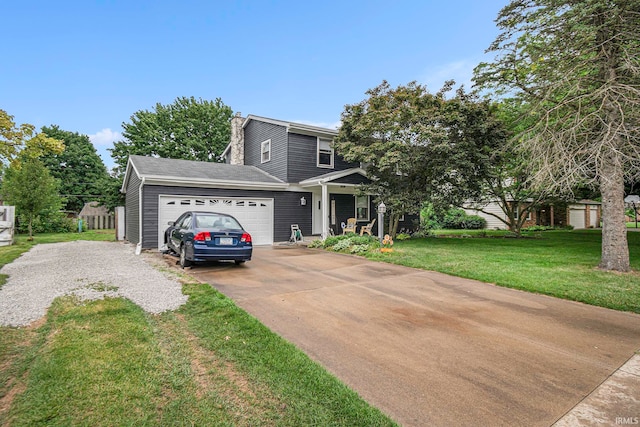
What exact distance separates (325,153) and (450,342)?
13201 mm

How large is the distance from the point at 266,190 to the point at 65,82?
37.2 ft

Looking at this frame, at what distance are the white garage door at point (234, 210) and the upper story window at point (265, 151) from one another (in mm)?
3111

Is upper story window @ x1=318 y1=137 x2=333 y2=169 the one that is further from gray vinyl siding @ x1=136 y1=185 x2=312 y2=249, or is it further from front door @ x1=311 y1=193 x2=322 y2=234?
gray vinyl siding @ x1=136 y1=185 x2=312 y2=249

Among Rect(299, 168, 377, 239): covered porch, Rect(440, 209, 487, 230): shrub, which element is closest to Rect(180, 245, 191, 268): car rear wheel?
Rect(299, 168, 377, 239): covered porch

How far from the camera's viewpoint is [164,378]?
9.02 feet

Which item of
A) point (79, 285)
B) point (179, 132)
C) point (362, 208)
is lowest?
point (79, 285)

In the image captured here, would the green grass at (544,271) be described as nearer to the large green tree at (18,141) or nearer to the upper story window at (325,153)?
the upper story window at (325,153)

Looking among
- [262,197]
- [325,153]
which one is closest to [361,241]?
[262,197]

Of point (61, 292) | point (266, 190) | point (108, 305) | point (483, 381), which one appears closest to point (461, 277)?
point (483, 381)

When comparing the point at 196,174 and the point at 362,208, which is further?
the point at 362,208

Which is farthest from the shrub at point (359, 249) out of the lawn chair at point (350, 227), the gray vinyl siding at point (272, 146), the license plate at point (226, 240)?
the gray vinyl siding at point (272, 146)

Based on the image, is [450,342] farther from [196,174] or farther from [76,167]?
[76,167]

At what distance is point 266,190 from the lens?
14438 mm

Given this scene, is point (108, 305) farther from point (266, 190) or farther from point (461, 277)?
point (266, 190)
